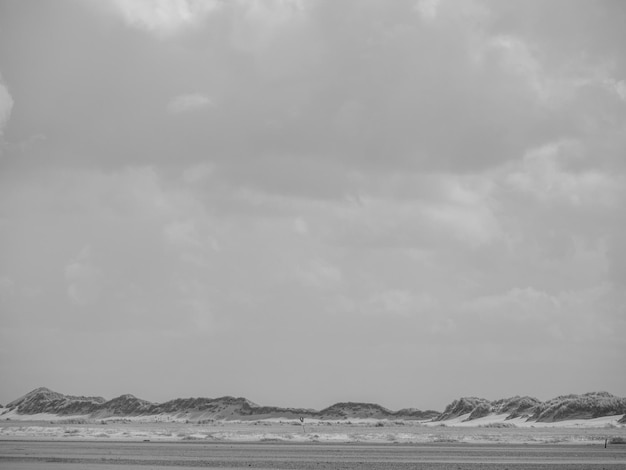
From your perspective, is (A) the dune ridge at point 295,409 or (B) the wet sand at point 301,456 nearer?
(B) the wet sand at point 301,456

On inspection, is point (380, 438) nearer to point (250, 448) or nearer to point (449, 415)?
point (250, 448)

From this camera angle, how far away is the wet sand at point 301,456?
46219 mm

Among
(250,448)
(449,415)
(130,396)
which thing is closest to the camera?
(250,448)

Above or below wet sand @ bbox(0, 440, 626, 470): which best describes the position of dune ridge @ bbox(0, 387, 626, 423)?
above

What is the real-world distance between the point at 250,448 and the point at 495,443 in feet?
73.3

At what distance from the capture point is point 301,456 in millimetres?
53312

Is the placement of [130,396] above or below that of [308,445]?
above

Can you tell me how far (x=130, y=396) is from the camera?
17488cm

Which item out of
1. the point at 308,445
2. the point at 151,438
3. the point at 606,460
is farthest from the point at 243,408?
the point at 606,460

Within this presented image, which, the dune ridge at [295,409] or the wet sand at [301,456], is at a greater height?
the dune ridge at [295,409]

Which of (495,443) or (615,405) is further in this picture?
(615,405)

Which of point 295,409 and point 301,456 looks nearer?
point 301,456

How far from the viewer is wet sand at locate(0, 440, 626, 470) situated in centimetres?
4622

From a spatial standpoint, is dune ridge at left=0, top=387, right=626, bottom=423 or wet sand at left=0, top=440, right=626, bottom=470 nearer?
wet sand at left=0, top=440, right=626, bottom=470
